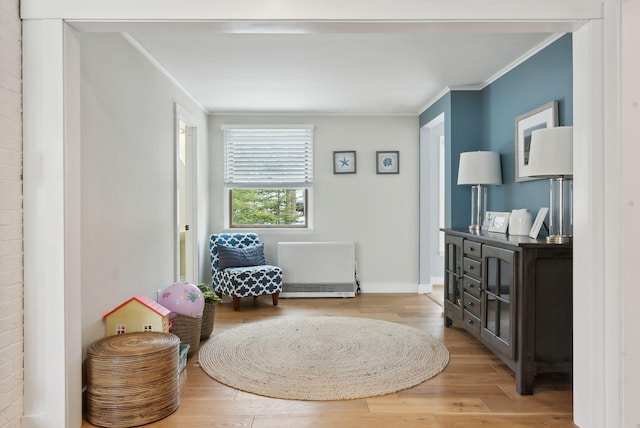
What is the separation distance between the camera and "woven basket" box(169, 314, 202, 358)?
3297 millimetres

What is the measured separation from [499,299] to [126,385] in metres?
2.27

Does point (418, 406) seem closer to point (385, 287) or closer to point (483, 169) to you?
point (483, 169)

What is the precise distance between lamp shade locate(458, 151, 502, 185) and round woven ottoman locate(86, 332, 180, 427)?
118 inches

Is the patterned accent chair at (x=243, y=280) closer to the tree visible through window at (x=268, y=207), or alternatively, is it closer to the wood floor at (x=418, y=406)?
the tree visible through window at (x=268, y=207)

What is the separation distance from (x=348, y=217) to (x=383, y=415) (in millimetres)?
3634

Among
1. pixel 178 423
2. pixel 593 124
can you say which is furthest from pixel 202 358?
pixel 593 124

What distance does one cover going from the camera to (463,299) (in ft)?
12.2

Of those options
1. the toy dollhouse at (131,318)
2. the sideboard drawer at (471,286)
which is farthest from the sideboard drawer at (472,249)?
the toy dollhouse at (131,318)

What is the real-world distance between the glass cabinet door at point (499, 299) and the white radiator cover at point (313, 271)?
258 centimetres

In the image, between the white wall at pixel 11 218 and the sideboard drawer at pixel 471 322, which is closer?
the white wall at pixel 11 218

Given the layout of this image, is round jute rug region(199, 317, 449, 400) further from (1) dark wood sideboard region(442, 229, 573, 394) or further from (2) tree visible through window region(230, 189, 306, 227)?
(2) tree visible through window region(230, 189, 306, 227)

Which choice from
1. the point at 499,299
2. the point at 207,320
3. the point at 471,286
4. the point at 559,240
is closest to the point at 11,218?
the point at 207,320

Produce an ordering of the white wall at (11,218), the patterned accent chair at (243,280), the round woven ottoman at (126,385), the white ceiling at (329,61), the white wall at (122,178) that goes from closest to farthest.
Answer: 1. the white wall at (11,218)
2. the round woven ottoman at (126,385)
3. the white wall at (122,178)
4. the white ceiling at (329,61)
5. the patterned accent chair at (243,280)

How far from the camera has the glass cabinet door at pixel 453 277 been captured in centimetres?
383
